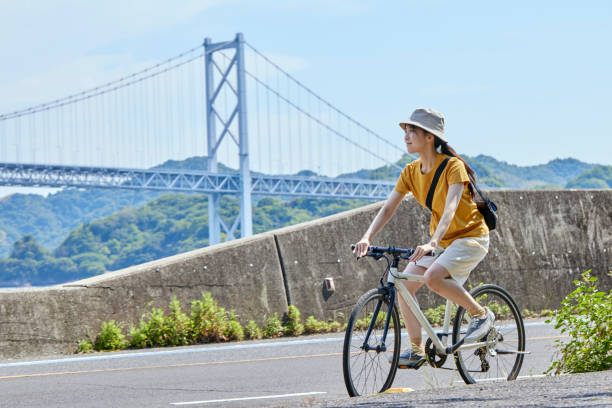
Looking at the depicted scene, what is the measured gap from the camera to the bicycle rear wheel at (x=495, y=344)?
5.11 m

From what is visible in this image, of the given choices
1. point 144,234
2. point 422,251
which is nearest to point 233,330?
point 422,251

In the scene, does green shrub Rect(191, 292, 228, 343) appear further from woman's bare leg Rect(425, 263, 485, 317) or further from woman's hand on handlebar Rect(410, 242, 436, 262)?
woman's hand on handlebar Rect(410, 242, 436, 262)

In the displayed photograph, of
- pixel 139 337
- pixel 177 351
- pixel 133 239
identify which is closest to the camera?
pixel 177 351

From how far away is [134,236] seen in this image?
384 ft

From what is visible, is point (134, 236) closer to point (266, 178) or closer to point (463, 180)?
point (266, 178)

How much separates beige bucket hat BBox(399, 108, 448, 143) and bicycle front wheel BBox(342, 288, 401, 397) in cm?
88

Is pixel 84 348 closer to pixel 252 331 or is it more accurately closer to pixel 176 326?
pixel 176 326

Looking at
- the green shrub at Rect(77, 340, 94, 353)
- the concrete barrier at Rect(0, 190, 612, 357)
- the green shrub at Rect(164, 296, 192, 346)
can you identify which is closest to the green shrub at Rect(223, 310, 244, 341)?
the concrete barrier at Rect(0, 190, 612, 357)

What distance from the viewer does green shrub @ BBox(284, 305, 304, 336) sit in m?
8.98

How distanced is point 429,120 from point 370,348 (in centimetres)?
123

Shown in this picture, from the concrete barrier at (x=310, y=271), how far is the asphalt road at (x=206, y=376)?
0.48 metres

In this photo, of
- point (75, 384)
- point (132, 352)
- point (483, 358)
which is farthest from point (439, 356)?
point (132, 352)

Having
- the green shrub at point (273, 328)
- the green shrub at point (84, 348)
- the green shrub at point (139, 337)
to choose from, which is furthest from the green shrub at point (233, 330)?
the green shrub at point (84, 348)

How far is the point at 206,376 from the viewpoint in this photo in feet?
21.5
